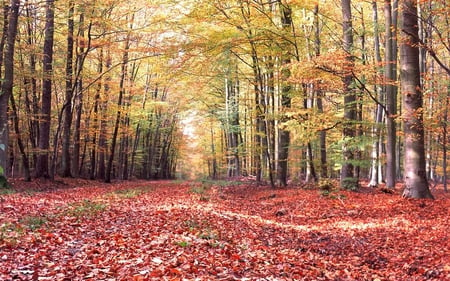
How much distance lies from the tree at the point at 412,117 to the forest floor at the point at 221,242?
607mm

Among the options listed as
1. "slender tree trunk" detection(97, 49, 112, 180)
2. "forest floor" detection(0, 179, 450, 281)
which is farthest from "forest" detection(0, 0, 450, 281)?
"slender tree trunk" detection(97, 49, 112, 180)

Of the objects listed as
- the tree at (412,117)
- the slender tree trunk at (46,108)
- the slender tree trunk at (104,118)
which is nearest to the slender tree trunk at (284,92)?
the tree at (412,117)

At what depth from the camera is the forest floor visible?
5.62 m

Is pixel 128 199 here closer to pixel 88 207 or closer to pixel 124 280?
pixel 88 207

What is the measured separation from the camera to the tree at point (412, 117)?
464 inches

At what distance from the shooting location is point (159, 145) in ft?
156

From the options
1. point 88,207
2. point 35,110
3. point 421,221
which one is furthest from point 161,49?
point 421,221

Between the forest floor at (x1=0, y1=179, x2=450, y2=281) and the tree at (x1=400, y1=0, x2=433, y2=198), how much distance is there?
1.99ft

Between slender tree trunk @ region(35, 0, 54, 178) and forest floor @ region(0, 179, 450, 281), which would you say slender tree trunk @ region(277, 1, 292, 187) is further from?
slender tree trunk @ region(35, 0, 54, 178)

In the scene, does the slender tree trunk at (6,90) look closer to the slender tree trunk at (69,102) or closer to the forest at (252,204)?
the forest at (252,204)

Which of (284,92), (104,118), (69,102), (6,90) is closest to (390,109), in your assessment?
(284,92)

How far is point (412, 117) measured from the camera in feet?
39.2

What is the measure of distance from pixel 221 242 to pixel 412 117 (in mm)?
7884

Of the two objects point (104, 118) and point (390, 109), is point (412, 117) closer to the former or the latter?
point (390, 109)
